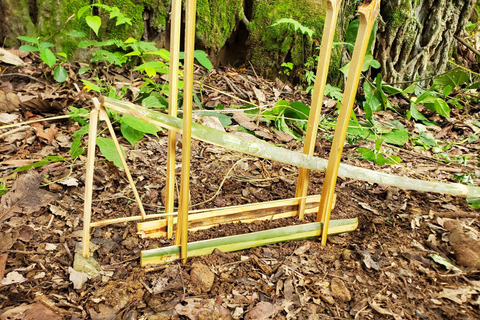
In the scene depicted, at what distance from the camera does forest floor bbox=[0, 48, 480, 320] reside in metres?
1.09

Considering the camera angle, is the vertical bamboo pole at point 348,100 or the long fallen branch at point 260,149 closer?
the long fallen branch at point 260,149

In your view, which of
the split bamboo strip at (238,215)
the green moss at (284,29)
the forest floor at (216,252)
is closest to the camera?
the forest floor at (216,252)

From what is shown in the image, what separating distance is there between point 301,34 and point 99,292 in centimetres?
259

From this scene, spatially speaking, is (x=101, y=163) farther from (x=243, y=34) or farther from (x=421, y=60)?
(x=421, y=60)

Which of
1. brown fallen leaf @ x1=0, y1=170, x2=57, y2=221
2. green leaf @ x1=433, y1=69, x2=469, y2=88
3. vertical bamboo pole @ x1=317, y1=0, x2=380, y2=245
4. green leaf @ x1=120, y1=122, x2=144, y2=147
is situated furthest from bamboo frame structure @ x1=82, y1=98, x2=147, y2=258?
green leaf @ x1=433, y1=69, x2=469, y2=88

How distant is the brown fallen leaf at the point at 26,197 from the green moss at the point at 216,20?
184 centimetres

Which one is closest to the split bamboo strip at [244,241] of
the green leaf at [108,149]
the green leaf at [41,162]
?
the green leaf at [108,149]

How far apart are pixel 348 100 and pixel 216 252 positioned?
705mm

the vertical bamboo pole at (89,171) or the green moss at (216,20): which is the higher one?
the green moss at (216,20)

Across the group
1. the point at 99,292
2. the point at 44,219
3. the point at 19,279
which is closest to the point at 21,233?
the point at 44,219

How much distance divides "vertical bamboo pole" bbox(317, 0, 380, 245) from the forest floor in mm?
180

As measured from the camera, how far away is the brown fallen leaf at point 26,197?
4.46ft

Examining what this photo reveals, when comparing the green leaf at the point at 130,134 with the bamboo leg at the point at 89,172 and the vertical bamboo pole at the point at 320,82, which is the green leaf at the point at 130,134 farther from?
the vertical bamboo pole at the point at 320,82

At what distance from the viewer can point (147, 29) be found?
2.75 metres
